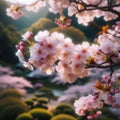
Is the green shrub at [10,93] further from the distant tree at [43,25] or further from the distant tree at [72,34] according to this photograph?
the distant tree at [43,25]

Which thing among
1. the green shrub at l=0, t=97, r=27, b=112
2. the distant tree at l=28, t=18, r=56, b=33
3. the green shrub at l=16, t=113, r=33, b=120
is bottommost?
the green shrub at l=16, t=113, r=33, b=120

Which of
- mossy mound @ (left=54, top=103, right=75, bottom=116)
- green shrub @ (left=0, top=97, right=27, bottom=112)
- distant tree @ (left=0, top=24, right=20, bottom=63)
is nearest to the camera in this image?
mossy mound @ (left=54, top=103, right=75, bottom=116)

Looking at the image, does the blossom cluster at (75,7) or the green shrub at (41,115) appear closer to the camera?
the blossom cluster at (75,7)

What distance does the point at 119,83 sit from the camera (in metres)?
3.10

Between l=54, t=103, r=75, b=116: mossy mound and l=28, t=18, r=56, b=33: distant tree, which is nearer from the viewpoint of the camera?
l=54, t=103, r=75, b=116: mossy mound

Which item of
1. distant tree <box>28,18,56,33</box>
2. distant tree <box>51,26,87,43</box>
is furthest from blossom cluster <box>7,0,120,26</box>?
distant tree <box>28,18,56,33</box>

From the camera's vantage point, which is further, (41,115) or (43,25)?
(43,25)

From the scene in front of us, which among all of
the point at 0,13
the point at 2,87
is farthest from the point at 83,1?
the point at 0,13

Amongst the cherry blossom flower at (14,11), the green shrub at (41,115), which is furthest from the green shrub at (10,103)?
the cherry blossom flower at (14,11)

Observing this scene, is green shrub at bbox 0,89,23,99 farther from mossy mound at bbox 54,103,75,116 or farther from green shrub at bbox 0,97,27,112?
mossy mound at bbox 54,103,75,116

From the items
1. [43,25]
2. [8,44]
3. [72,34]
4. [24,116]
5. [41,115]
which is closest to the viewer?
[24,116]

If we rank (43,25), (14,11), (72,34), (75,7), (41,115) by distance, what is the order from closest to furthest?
(75,7) → (14,11) → (41,115) → (72,34) → (43,25)

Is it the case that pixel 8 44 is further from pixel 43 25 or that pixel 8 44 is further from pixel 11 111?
pixel 11 111

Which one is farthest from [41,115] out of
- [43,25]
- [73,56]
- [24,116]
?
[43,25]
